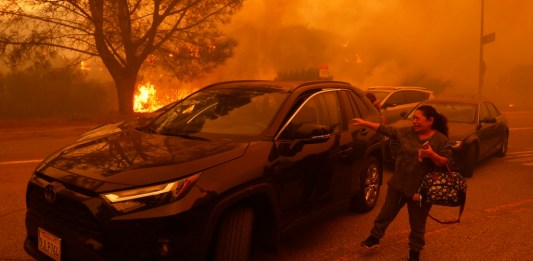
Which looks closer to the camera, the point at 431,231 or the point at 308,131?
the point at 308,131

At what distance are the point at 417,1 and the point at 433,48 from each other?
183 inches

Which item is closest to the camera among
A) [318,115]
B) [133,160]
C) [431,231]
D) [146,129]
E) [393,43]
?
[133,160]

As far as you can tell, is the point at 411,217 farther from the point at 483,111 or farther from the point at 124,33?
the point at 124,33

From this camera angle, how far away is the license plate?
256 centimetres

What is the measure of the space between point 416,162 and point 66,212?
8.58 feet

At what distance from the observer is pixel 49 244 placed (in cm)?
264

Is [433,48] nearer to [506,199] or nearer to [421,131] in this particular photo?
[506,199]

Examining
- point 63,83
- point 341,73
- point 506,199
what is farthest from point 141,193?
point 63,83

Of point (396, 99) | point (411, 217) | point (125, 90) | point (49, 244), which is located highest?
point (125, 90)

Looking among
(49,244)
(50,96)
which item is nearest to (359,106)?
(49,244)

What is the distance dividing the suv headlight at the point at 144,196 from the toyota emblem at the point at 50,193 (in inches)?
16.8

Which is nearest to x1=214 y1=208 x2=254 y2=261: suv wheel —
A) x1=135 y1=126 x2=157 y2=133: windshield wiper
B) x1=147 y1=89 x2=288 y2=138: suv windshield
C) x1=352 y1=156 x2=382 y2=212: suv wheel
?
x1=147 y1=89 x2=288 y2=138: suv windshield

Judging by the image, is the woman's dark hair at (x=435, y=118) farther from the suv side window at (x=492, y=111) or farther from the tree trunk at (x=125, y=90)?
the tree trunk at (x=125, y=90)

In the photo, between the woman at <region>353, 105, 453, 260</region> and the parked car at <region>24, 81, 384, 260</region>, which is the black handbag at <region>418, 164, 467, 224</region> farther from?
the parked car at <region>24, 81, 384, 260</region>
